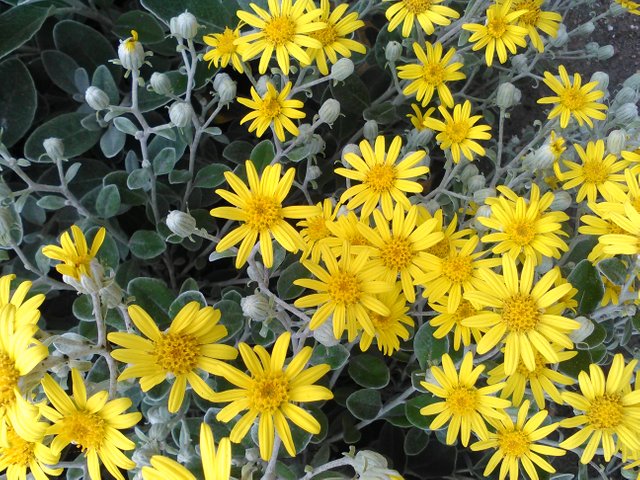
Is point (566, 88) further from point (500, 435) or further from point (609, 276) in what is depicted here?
point (500, 435)

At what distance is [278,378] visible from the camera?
1.36m

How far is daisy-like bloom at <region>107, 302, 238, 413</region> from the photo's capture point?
1.31 m

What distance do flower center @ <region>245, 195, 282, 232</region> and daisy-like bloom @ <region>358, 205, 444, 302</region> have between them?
254 millimetres

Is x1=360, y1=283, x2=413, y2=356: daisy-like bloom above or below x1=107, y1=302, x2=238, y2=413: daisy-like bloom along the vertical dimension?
above

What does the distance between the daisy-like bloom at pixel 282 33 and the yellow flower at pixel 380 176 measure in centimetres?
35

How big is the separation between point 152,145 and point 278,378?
1.06 m

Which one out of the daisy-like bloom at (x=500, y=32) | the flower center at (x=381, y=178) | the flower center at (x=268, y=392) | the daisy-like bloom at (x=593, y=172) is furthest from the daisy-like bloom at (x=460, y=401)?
the daisy-like bloom at (x=500, y=32)

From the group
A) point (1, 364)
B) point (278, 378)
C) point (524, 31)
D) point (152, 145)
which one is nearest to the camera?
point (1, 364)

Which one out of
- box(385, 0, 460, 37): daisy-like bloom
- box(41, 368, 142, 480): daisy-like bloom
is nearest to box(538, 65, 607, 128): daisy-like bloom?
box(385, 0, 460, 37): daisy-like bloom

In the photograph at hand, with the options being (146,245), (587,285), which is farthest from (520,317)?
(146,245)

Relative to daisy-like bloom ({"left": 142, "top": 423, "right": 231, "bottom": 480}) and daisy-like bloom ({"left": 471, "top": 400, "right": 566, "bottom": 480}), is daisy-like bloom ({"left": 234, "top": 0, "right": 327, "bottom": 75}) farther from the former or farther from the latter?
daisy-like bloom ({"left": 471, "top": 400, "right": 566, "bottom": 480})

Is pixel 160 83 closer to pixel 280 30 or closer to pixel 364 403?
pixel 280 30

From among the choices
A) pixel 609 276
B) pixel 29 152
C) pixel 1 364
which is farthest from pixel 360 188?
pixel 29 152

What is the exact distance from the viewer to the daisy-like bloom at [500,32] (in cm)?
192
